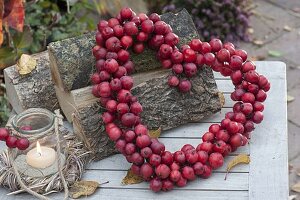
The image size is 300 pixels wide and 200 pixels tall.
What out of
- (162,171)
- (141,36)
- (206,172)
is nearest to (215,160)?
(206,172)

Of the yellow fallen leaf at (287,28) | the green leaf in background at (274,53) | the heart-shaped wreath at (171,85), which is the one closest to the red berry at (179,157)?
the heart-shaped wreath at (171,85)

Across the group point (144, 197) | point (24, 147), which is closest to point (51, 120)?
point (24, 147)

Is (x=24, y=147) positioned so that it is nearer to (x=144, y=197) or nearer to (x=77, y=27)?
(x=144, y=197)

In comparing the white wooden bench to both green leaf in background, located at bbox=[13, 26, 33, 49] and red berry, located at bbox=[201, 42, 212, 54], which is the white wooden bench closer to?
red berry, located at bbox=[201, 42, 212, 54]

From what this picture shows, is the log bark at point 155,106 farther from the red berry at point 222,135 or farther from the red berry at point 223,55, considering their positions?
the red berry at point 222,135

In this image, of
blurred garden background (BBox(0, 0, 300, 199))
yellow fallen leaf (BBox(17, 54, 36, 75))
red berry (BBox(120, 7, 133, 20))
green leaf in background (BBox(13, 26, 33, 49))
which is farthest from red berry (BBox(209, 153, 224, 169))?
green leaf in background (BBox(13, 26, 33, 49))

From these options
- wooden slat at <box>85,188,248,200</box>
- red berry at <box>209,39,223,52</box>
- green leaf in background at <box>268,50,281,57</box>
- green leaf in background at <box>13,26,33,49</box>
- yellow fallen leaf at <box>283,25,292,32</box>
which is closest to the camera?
wooden slat at <box>85,188,248,200</box>

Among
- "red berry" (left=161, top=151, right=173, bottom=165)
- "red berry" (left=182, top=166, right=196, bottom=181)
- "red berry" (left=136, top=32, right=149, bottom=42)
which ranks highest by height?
"red berry" (left=136, top=32, right=149, bottom=42)
